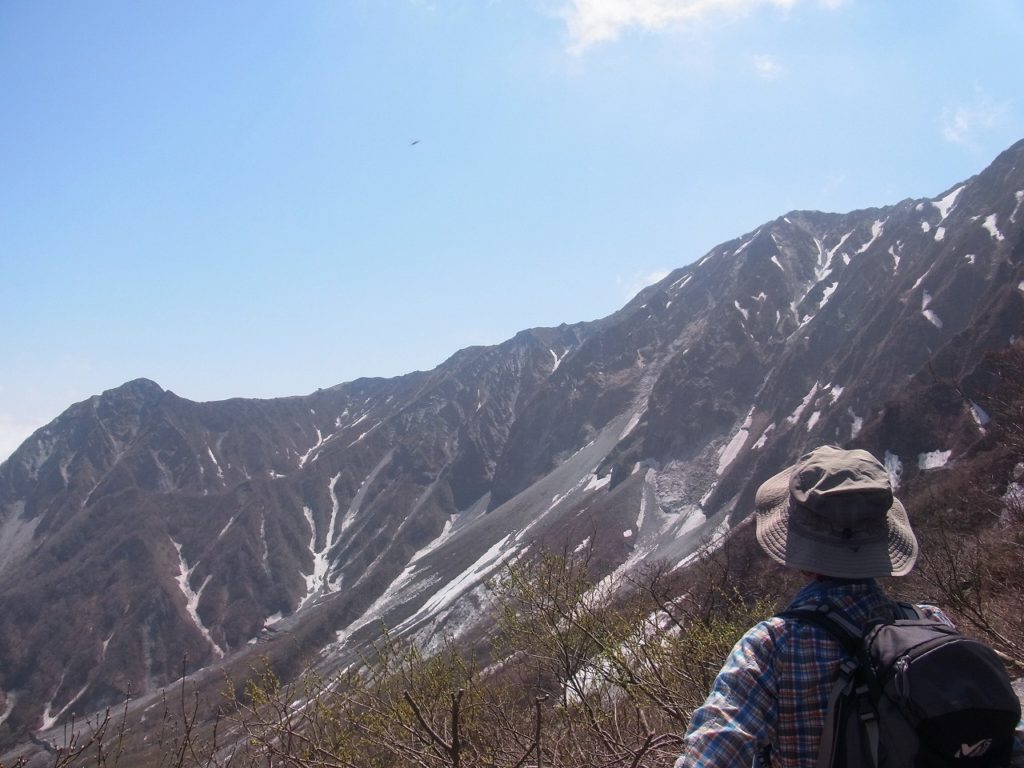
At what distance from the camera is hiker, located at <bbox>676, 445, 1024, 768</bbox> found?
202cm

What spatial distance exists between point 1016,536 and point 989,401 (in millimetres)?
5683

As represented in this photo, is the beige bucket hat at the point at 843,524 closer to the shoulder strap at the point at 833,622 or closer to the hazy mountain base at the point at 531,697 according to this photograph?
the shoulder strap at the point at 833,622

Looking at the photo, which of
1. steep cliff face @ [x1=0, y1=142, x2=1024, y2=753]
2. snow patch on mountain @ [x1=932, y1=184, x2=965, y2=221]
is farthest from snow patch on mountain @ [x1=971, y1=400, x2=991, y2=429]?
snow patch on mountain @ [x1=932, y1=184, x2=965, y2=221]

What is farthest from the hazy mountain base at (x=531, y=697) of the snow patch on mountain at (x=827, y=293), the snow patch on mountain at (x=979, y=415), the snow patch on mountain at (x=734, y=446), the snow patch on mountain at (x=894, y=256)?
the snow patch on mountain at (x=827, y=293)

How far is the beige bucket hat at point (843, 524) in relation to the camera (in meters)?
2.27

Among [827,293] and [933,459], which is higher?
[827,293]

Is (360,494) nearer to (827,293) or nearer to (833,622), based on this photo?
(827,293)

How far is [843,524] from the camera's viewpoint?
2.29 metres

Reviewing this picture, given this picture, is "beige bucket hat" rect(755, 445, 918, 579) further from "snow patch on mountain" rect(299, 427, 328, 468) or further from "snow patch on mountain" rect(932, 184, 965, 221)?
"snow patch on mountain" rect(299, 427, 328, 468)

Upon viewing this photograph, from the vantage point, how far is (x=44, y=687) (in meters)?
97.9

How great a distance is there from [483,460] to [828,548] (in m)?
148

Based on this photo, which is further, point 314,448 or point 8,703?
point 314,448

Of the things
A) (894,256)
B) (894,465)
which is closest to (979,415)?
(894,465)

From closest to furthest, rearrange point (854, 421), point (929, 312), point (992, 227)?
point (854, 421)
point (929, 312)
point (992, 227)
